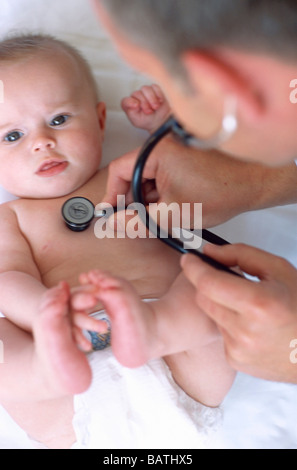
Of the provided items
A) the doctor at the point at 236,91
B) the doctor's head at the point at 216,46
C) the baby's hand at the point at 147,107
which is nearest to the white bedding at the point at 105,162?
the baby's hand at the point at 147,107

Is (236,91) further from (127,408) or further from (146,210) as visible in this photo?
(127,408)

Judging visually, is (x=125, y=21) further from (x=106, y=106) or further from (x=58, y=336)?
(x=106, y=106)

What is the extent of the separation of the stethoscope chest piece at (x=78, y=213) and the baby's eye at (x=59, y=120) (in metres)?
0.23

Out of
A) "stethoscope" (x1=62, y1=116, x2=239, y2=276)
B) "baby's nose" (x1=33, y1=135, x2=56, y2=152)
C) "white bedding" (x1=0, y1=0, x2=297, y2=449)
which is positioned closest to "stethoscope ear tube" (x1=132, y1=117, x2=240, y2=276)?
"stethoscope" (x1=62, y1=116, x2=239, y2=276)

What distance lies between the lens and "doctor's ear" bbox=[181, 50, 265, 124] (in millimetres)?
585

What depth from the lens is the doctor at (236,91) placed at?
59 cm

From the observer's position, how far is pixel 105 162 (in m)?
1.61

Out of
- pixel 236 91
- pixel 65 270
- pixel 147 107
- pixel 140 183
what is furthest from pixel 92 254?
pixel 236 91

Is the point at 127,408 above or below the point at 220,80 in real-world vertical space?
below

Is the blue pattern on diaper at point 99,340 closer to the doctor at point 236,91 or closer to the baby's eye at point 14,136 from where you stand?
the doctor at point 236,91

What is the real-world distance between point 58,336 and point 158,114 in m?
0.90

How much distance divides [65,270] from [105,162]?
48cm

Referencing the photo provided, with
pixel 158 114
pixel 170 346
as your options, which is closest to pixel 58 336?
pixel 170 346

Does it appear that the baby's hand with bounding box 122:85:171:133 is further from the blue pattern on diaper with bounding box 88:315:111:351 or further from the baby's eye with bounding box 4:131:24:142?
the blue pattern on diaper with bounding box 88:315:111:351
